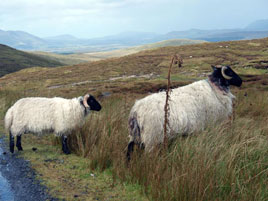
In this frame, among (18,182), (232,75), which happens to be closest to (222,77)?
(232,75)

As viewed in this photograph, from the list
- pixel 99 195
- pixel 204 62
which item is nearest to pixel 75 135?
pixel 99 195

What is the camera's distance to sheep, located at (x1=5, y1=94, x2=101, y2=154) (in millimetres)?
8086

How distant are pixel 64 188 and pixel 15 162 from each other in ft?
7.77

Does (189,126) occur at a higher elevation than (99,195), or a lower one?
higher

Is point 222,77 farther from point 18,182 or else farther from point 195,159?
point 18,182

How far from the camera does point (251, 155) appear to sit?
544 cm

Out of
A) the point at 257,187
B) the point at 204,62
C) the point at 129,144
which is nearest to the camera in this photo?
the point at 257,187

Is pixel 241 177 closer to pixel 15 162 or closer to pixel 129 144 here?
pixel 129 144

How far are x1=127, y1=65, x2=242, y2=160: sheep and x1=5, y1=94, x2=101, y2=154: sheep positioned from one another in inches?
97.7

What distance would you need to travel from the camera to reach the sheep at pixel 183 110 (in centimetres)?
612

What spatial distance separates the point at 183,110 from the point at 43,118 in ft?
13.9

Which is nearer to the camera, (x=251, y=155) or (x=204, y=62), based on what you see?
(x=251, y=155)

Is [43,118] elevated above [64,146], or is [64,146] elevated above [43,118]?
[43,118]

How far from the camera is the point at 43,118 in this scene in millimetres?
8148
